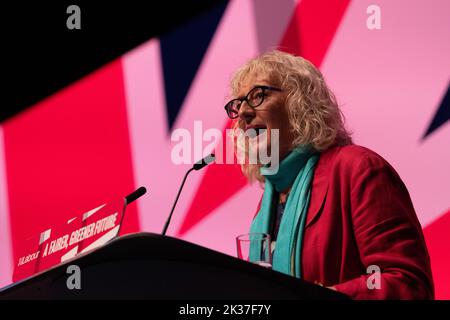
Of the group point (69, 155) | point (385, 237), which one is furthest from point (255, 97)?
point (69, 155)

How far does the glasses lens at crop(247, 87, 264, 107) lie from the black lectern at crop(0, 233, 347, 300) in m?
1.21

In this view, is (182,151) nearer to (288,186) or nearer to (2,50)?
(288,186)

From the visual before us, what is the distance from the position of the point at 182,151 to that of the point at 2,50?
95cm

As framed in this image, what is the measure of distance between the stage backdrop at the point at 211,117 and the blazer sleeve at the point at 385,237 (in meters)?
0.74

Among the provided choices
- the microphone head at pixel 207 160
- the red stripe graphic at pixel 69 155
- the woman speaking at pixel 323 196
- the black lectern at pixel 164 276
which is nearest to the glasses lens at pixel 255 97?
the woman speaking at pixel 323 196

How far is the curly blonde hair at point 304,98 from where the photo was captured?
1.96 metres

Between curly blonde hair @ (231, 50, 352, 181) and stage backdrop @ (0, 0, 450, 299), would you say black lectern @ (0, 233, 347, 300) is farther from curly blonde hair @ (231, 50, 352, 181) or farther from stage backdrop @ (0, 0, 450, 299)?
stage backdrop @ (0, 0, 450, 299)

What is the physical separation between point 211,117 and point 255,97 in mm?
606

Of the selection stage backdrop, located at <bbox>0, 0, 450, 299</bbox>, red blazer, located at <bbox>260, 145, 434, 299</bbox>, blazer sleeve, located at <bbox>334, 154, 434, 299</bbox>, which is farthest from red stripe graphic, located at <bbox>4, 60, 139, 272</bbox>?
blazer sleeve, located at <bbox>334, 154, 434, 299</bbox>

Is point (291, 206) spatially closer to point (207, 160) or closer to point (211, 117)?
point (207, 160)

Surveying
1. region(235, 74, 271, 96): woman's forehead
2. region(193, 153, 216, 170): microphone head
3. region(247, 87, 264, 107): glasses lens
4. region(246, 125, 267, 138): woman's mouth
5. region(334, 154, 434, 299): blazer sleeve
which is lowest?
region(334, 154, 434, 299): blazer sleeve

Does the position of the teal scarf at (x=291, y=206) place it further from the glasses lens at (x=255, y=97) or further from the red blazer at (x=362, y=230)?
the glasses lens at (x=255, y=97)

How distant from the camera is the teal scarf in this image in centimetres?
173

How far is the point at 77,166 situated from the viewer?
9.03 ft
